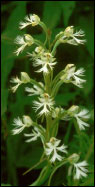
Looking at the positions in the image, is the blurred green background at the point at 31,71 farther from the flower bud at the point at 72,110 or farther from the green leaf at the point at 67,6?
the flower bud at the point at 72,110

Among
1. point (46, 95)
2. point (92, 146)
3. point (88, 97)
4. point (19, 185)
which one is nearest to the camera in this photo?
point (46, 95)

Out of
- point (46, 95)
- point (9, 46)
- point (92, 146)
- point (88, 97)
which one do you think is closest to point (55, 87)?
point (46, 95)

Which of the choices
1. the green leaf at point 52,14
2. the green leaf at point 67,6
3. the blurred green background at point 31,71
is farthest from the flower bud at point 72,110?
the green leaf at point 52,14

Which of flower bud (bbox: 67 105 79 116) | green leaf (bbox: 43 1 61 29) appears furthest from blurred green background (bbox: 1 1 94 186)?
flower bud (bbox: 67 105 79 116)

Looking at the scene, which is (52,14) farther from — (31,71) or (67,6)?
(31,71)

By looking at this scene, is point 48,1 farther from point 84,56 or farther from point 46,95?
point 46,95

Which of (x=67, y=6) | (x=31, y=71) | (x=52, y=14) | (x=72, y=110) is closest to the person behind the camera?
(x=72, y=110)

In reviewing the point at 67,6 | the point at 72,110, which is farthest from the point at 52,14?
the point at 72,110

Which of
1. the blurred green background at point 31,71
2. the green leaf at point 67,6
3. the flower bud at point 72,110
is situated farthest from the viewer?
the blurred green background at point 31,71
